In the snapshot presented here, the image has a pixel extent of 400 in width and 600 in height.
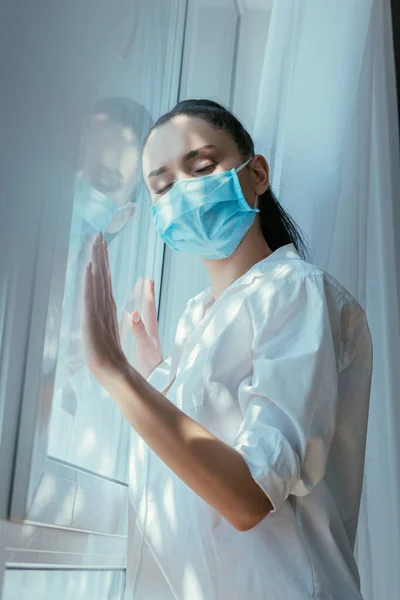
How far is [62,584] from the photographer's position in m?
1.31

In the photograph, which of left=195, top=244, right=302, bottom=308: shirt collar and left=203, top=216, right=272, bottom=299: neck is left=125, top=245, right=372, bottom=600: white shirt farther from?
left=203, top=216, right=272, bottom=299: neck

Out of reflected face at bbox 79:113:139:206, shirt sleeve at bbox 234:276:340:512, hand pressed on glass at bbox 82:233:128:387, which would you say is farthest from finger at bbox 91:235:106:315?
shirt sleeve at bbox 234:276:340:512

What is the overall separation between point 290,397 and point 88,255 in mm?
380

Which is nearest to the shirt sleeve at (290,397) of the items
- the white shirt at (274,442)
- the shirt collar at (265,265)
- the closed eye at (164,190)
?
the white shirt at (274,442)

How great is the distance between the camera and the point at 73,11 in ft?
3.45

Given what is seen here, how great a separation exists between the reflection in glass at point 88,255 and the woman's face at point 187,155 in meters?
0.05

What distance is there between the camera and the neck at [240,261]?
147 cm

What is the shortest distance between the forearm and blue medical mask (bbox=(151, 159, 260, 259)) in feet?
1.28

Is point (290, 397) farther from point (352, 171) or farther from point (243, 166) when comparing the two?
point (352, 171)

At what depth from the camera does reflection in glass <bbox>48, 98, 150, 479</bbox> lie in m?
1.22

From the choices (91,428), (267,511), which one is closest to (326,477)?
(267,511)

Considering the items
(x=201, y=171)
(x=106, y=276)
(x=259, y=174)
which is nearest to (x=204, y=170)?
(x=201, y=171)

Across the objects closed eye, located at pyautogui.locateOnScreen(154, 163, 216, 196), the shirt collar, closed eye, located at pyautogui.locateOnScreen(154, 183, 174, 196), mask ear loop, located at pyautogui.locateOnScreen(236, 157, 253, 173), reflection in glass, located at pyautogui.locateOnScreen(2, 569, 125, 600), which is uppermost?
mask ear loop, located at pyautogui.locateOnScreen(236, 157, 253, 173)

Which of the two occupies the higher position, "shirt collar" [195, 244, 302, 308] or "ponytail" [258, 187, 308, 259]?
"ponytail" [258, 187, 308, 259]
